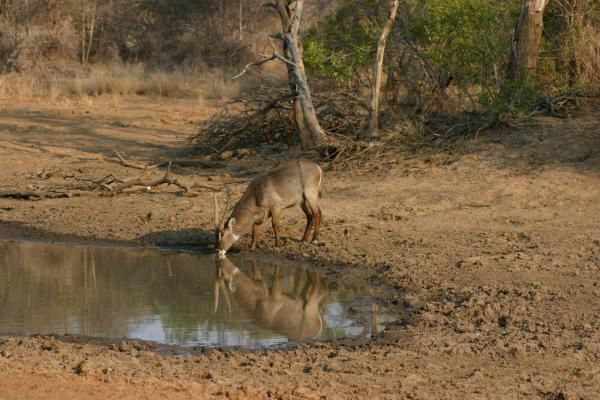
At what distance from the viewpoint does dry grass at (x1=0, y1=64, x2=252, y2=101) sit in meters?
23.5

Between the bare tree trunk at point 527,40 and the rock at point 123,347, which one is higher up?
the bare tree trunk at point 527,40

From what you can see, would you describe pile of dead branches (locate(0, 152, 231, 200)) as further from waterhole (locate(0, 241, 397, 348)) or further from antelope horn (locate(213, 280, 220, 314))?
antelope horn (locate(213, 280, 220, 314))

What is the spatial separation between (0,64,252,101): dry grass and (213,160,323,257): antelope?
12193 mm

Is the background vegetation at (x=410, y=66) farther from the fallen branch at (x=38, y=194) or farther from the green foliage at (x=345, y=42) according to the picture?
the fallen branch at (x=38, y=194)

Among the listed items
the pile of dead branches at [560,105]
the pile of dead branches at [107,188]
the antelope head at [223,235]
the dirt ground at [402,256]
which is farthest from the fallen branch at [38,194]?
the pile of dead branches at [560,105]

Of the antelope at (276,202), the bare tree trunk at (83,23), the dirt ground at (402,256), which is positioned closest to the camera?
the dirt ground at (402,256)

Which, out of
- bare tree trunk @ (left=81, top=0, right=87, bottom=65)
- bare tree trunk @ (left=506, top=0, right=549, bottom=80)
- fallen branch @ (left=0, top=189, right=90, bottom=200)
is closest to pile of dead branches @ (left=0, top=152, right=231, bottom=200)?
fallen branch @ (left=0, top=189, right=90, bottom=200)

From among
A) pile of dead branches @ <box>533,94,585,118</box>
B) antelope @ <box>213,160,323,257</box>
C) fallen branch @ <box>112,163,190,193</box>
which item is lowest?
fallen branch @ <box>112,163,190,193</box>

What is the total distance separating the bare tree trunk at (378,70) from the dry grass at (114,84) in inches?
385

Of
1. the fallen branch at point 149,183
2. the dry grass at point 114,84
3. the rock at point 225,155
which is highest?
the fallen branch at point 149,183

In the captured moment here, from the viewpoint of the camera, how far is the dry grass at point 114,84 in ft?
77.2

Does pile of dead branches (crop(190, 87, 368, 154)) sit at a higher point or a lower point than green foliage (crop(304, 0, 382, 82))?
lower

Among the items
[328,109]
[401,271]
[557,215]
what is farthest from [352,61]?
[401,271]

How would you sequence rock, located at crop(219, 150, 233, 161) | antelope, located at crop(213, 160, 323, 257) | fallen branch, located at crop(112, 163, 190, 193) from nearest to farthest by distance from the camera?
1. antelope, located at crop(213, 160, 323, 257)
2. fallen branch, located at crop(112, 163, 190, 193)
3. rock, located at crop(219, 150, 233, 161)
